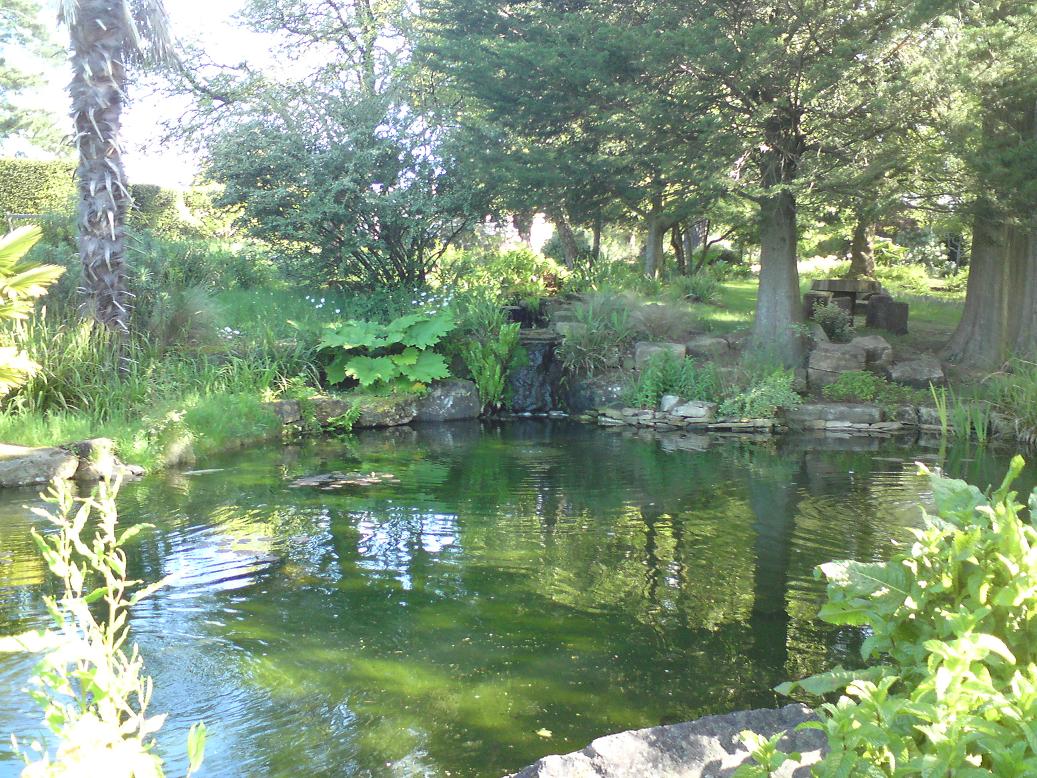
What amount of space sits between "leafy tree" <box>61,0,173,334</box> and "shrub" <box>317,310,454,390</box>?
2.96 metres

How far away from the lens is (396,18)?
21609 mm

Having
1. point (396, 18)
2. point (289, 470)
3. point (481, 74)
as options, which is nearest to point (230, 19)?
point (396, 18)

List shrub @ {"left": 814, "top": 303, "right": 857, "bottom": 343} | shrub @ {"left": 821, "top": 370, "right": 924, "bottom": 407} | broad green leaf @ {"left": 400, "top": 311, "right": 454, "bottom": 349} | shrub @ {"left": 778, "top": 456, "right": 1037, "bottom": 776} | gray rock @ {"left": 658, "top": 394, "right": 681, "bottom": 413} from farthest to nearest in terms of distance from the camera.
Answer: shrub @ {"left": 814, "top": 303, "right": 857, "bottom": 343}
broad green leaf @ {"left": 400, "top": 311, "right": 454, "bottom": 349}
gray rock @ {"left": 658, "top": 394, "right": 681, "bottom": 413}
shrub @ {"left": 821, "top": 370, "right": 924, "bottom": 407}
shrub @ {"left": 778, "top": 456, "right": 1037, "bottom": 776}

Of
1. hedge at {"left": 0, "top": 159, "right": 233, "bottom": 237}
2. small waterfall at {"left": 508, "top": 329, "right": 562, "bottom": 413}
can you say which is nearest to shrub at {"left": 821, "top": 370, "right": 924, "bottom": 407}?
small waterfall at {"left": 508, "top": 329, "right": 562, "bottom": 413}

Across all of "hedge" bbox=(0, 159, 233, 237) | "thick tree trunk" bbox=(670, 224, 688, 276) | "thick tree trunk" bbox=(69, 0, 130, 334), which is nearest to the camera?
"thick tree trunk" bbox=(69, 0, 130, 334)

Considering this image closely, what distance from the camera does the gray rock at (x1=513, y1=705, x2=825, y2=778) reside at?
246 cm

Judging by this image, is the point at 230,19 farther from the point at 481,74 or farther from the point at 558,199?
the point at 558,199

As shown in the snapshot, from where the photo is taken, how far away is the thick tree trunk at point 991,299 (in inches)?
516

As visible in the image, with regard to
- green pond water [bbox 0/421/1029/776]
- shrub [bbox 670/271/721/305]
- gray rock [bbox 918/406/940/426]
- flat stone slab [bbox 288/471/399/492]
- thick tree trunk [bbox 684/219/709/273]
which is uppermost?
thick tree trunk [bbox 684/219/709/273]

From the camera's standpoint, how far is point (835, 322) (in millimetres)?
14500

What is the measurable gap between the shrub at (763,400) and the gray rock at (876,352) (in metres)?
1.80

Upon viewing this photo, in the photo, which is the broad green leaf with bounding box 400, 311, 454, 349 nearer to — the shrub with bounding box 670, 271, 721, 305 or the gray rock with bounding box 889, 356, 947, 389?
the shrub with bounding box 670, 271, 721, 305

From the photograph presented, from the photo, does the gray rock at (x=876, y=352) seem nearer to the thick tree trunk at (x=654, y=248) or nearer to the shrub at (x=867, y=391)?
the shrub at (x=867, y=391)

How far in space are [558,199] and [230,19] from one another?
15.6 m
